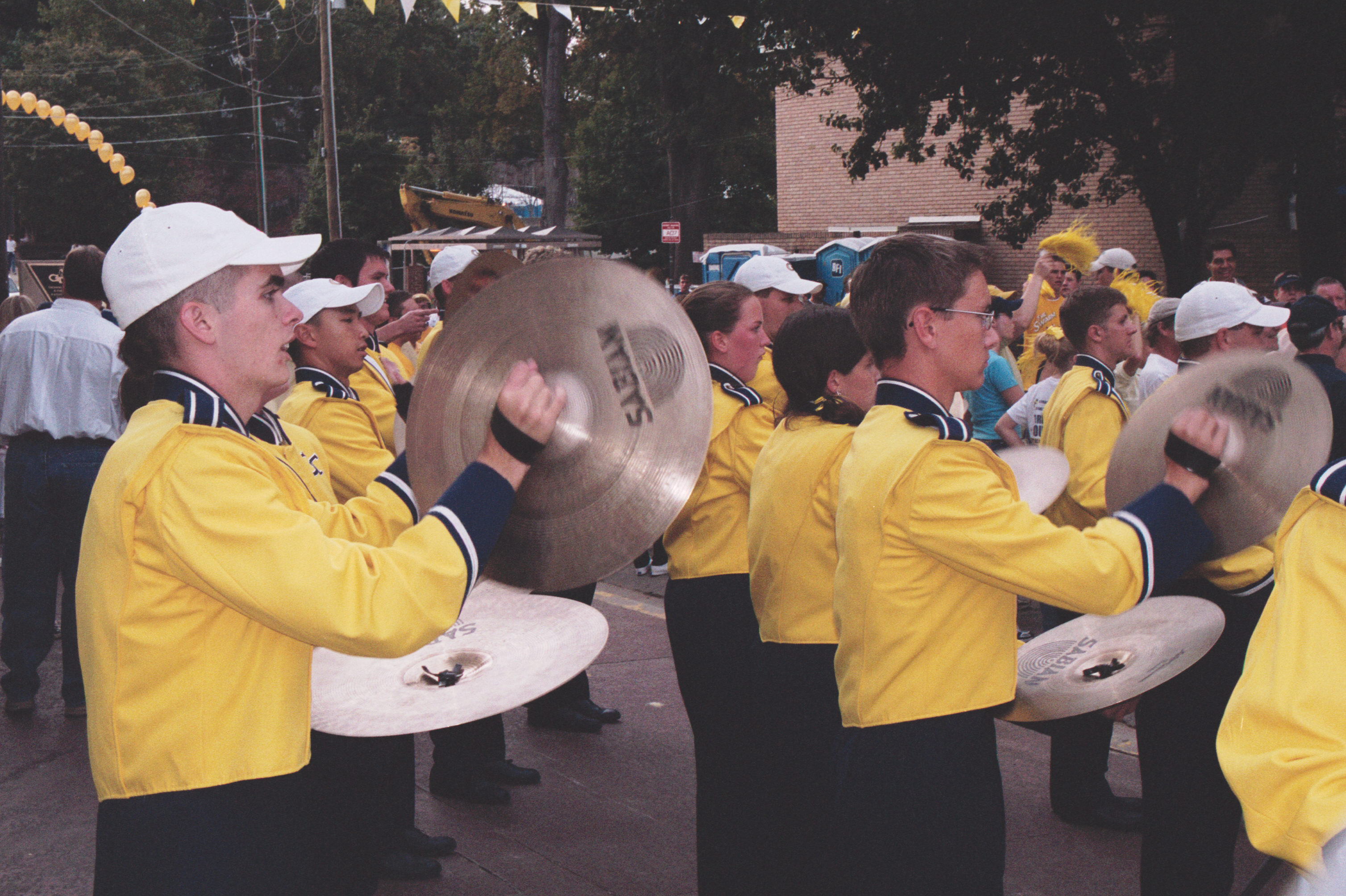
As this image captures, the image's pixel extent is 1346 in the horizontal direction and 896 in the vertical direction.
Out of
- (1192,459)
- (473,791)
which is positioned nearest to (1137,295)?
(473,791)

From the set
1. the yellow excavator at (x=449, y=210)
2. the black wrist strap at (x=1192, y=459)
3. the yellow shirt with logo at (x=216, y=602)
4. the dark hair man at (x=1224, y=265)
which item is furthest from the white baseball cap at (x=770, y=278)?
the yellow excavator at (x=449, y=210)

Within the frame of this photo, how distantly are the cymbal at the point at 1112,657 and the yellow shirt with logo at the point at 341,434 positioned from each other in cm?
234

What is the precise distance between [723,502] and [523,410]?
2.34 m

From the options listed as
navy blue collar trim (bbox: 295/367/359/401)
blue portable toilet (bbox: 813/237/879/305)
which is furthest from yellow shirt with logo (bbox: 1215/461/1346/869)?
blue portable toilet (bbox: 813/237/879/305)

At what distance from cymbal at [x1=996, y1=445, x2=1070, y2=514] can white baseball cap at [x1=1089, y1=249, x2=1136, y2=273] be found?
5.67 meters

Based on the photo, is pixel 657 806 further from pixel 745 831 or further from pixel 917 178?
pixel 917 178

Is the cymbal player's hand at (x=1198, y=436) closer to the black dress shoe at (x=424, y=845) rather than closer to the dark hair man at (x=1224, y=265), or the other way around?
the black dress shoe at (x=424, y=845)

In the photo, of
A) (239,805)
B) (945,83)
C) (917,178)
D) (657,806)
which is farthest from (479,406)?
(917,178)

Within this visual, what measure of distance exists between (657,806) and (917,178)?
23.4 m

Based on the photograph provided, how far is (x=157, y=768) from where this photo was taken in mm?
2039

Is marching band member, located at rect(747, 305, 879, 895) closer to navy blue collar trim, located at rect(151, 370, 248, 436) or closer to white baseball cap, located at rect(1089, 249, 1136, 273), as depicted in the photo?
navy blue collar trim, located at rect(151, 370, 248, 436)

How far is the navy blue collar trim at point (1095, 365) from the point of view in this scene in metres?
4.57

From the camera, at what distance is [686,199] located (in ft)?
106

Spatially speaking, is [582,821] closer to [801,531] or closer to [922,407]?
[801,531]
